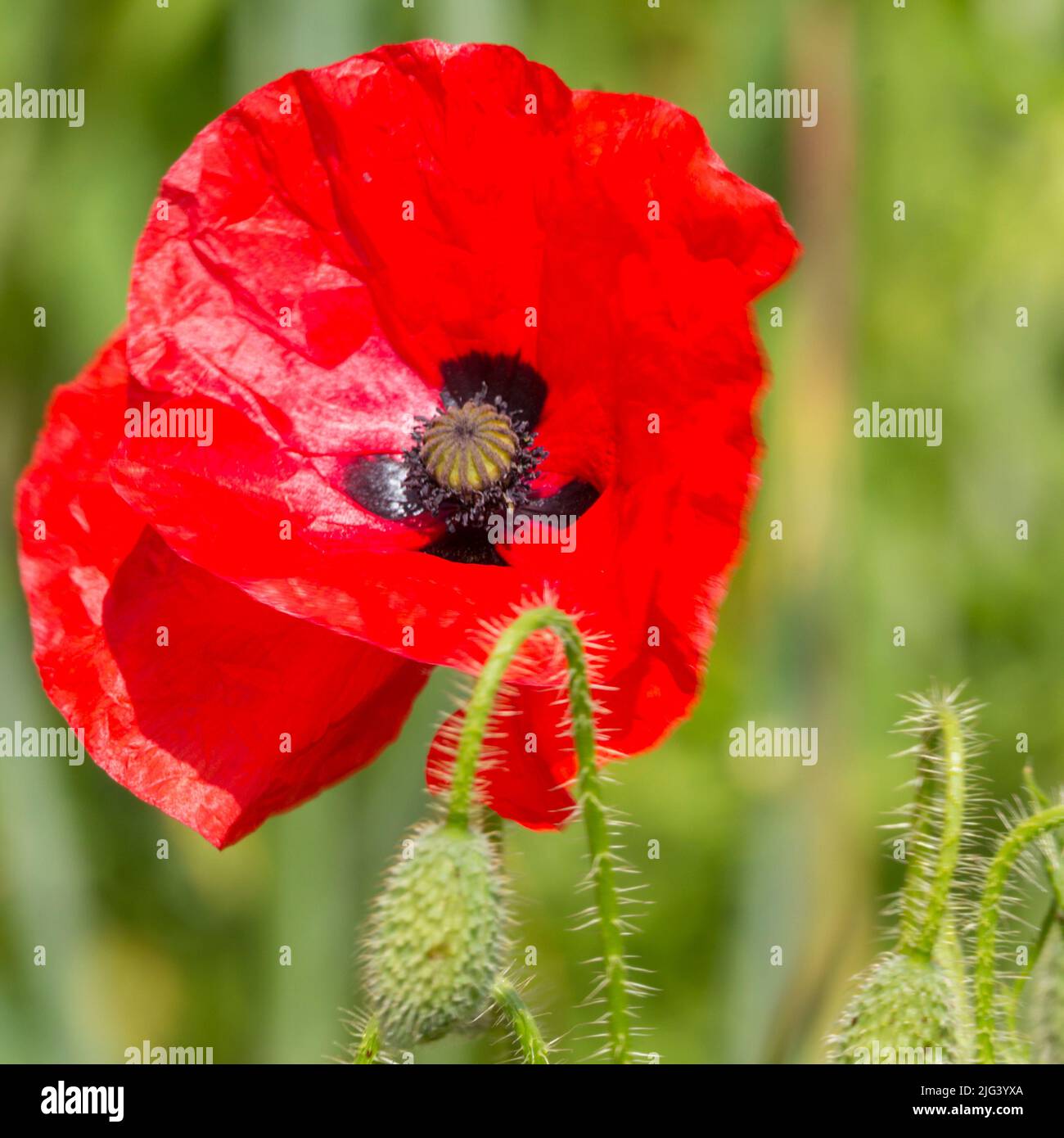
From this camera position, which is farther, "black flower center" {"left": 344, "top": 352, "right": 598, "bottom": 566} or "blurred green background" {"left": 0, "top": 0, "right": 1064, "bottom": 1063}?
"blurred green background" {"left": 0, "top": 0, "right": 1064, "bottom": 1063}

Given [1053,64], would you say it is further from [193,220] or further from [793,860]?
[193,220]

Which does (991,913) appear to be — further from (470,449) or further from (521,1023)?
(470,449)

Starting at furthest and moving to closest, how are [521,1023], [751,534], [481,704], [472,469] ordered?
[751,534] < [472,469] < [521,1023] < [481,704]

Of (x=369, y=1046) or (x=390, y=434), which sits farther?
(x=390, y=434)

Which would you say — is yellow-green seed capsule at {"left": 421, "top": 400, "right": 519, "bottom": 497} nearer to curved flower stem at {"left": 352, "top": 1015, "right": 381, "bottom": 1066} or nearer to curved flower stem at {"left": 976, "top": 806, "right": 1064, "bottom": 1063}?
curved flower stem at {"left": 352, "top": 1015, "right": 381, "bottom": 1066}

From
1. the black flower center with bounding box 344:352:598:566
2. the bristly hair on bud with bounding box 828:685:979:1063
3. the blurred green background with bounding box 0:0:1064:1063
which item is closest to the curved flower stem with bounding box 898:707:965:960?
the bristly hair on bud with bounding box 828:685:979:1063

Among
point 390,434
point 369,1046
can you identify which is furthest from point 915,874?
point 390,434
